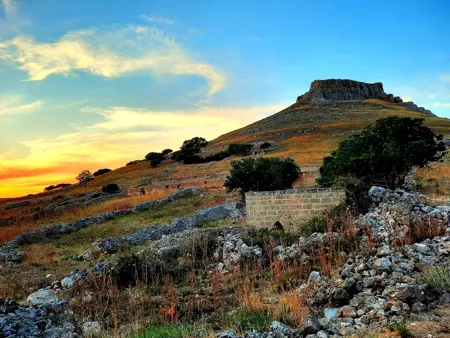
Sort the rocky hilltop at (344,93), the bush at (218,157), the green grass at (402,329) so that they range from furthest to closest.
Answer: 1. the rocky hilltop at (344,93)
2. the bush at (218,157)
3. the green grass at (402,329)

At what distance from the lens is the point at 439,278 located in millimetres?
6988

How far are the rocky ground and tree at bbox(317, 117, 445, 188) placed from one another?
532 centimetres

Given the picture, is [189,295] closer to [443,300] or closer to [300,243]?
[300,243]

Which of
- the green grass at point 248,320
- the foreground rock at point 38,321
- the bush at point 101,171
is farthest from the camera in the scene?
the bush at point 101,171

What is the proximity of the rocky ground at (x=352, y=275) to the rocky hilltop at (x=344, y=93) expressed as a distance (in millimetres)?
96077

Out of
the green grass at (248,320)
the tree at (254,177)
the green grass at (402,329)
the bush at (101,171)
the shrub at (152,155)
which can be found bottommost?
the green grass at (248,320)

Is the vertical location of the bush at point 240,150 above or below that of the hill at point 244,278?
above

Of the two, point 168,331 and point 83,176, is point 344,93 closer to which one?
point 83,176

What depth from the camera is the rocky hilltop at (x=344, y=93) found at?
108m

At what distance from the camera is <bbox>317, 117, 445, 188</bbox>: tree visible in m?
18.7

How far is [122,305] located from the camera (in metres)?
8.50

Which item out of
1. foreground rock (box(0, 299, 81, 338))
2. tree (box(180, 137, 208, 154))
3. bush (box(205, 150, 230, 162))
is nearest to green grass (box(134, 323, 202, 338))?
foreground rock (box(0, 299, 81, 338))

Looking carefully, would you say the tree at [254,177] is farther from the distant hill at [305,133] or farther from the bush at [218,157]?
the bush at [218,157]

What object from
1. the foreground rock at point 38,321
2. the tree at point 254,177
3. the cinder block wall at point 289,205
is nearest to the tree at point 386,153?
the cinder block wall at point 289,205
